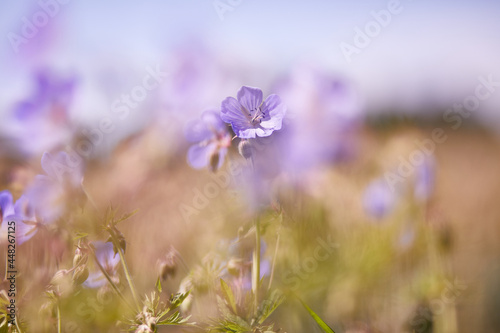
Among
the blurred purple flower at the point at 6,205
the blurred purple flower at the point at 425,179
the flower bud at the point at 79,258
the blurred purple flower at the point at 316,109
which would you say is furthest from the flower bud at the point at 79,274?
the blurred purple flower at the point at 425,179

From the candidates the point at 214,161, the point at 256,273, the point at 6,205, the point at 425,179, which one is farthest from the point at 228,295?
the point at 425,179

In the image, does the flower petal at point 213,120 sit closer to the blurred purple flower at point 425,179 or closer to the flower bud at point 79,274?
the flower bud at point 79,274

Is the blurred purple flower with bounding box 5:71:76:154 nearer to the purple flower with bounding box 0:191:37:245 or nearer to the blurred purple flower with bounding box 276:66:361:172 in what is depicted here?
the purple flower with bounding box 0:191:37:245

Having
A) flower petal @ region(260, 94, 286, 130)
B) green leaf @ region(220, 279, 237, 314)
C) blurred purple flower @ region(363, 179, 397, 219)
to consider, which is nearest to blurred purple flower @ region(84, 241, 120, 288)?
green leaf @ region(220, 279, 237, 314)

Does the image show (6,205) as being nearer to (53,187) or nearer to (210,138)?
(53,187)

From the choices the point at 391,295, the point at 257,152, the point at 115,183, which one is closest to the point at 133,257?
the point at 115,183
